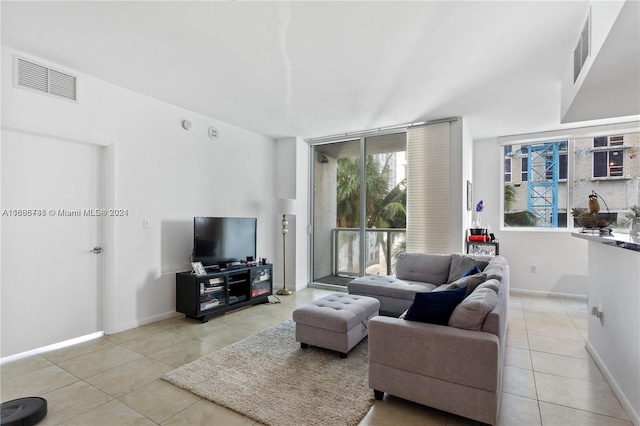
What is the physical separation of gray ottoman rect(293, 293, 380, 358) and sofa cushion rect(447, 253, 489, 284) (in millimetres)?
1422

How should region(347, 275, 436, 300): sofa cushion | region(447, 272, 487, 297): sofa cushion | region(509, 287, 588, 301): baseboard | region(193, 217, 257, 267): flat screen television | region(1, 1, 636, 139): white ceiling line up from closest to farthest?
region(1, 1, 636, 139): white ceiling < region(447, 272, 487, 297): sofa cushion < region(347, 275, 436, 300): sofa cushion < region(193, 217, 257, 267): flat screen television < region(509, 287, 588, 301): baseboard

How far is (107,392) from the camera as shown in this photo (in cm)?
224

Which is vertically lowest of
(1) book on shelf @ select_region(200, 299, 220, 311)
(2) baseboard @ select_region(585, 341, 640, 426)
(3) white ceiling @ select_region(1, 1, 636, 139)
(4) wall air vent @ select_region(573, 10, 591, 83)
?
(2) baseboard @ select_region(585, 341, 640, 426)

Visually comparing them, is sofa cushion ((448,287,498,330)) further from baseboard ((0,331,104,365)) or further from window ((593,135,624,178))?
window ((593,135,624,178))

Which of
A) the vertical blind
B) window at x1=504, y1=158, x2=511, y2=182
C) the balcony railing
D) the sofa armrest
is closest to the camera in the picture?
the sofa armrest

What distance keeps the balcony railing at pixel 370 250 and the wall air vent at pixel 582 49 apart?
3002 millimetres

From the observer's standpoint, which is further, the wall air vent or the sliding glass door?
the sliding glass door

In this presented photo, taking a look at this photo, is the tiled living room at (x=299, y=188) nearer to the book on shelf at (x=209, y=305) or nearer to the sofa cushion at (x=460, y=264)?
the book on shelf at (x=209, y=305)

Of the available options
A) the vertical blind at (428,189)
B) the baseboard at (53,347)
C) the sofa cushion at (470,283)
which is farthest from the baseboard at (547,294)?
the baseboard at (53,347)

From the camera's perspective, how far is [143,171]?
365 cm

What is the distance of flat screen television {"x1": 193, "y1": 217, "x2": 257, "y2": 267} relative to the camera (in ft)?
13.1

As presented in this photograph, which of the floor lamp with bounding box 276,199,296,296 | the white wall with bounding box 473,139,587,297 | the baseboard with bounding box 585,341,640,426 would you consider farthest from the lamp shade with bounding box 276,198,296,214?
the baseboard with bounding box 585,341,640,426

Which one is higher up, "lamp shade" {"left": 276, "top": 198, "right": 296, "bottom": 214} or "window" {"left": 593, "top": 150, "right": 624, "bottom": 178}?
"window" {"left": 593, "top": 150, "right": 624, "bottom": 178}

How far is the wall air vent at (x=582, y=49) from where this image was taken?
6.86 feet
